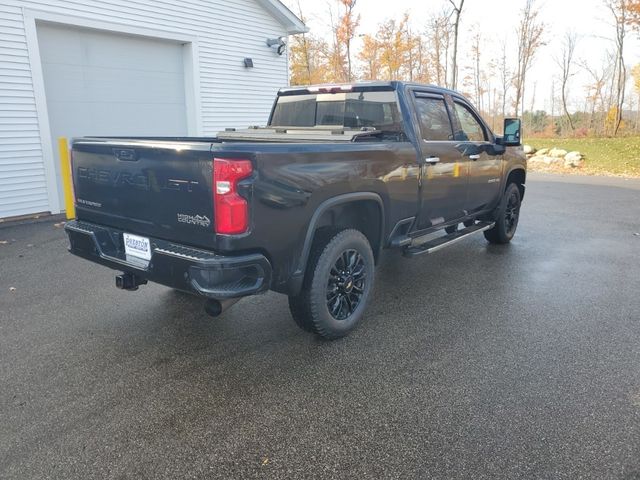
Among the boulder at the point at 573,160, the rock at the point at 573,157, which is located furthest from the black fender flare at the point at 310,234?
the rock at the point at 573,157

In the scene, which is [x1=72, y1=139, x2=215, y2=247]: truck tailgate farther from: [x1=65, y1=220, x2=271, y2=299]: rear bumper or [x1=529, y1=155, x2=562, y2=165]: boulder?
[x1=529, y1=155, x2=562, y2=165]: boulder

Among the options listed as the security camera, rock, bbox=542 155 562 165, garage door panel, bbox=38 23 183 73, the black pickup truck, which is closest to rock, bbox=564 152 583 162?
rock, bbox=542 155 562 165

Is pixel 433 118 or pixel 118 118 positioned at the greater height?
pixel 118 118

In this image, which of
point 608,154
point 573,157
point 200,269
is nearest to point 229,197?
point 200,269

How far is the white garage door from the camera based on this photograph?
802 centimetres

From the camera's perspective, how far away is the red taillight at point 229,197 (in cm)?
260

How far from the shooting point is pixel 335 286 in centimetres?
350

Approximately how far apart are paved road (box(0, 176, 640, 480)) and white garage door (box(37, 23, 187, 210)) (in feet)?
14.1

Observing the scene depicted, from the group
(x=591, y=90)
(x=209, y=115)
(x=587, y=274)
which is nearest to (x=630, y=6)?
(x=591, y=90)

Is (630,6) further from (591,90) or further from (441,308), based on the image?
(441,308)

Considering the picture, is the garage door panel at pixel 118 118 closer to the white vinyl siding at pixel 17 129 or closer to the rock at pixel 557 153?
the white vinyl siding at pixel 17 129

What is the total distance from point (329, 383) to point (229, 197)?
4.23ft

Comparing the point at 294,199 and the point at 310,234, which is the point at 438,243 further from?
the point at 294,199

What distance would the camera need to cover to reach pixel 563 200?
33.7ft
